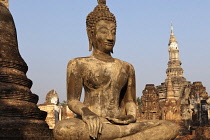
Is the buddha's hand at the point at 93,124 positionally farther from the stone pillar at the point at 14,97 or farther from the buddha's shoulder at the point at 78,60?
the stone pillar at the point at 14,97

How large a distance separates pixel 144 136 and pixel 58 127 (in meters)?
1.05

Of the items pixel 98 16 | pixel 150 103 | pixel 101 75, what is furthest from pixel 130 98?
pixel 150 103

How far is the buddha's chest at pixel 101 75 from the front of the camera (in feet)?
15.5

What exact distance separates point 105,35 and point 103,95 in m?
0.81

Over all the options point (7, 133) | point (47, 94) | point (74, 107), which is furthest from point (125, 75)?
point (47, 94)

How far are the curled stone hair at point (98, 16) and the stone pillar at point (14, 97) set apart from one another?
5.05m

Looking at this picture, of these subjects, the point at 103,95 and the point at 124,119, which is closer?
the point at 124,119

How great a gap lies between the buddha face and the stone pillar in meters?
5.12

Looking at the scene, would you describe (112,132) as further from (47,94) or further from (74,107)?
(47,94)

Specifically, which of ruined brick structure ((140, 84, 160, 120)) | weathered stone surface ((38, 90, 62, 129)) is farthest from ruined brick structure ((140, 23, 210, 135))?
weathered stone surface ((38, 90, 62, 129))

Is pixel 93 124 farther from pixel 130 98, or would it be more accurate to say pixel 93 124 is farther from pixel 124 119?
pixel 130 98

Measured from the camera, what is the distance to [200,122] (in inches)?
956

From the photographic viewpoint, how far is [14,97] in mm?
10188

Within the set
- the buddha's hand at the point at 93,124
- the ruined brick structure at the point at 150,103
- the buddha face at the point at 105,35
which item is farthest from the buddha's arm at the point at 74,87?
the ruined brick structure at the point at 150,103
